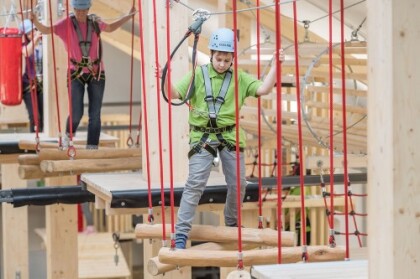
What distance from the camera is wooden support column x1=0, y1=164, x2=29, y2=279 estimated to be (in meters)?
10.4

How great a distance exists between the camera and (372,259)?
367cm

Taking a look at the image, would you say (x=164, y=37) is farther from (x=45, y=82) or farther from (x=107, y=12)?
(x=107, y=12)

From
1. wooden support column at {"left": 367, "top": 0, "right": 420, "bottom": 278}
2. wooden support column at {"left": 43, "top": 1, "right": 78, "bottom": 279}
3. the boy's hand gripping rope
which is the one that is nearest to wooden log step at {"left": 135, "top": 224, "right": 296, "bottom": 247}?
→ the boy's hand gripping rope

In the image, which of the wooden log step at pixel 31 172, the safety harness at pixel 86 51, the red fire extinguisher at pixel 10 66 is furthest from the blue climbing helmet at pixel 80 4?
the red fire extinguisher at pixel 10 66

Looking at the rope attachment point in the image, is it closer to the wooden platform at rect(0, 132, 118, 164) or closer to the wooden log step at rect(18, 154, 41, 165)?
the wooden log step at rect(18, 154, 41, 165)

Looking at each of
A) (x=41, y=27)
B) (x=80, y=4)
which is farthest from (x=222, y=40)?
(x=41, y=27)

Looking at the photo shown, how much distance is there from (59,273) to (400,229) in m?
5.33

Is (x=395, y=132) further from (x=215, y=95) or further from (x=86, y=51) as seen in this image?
(x=86, y=51)

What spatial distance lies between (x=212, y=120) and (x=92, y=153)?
6.06 feet

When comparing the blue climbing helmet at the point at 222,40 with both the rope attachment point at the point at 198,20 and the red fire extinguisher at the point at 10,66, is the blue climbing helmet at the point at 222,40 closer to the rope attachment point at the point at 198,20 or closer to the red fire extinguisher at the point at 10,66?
the rope attachment point at the point at 198,20

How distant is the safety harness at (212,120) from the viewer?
5.11m

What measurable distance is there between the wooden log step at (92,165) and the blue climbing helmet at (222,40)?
1.84 m

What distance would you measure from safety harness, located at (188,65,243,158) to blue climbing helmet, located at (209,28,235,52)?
0.44 feet

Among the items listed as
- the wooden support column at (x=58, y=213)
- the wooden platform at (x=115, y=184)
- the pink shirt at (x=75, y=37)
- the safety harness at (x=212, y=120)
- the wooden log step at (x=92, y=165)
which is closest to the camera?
the safety harness at (x=212, y=120)
